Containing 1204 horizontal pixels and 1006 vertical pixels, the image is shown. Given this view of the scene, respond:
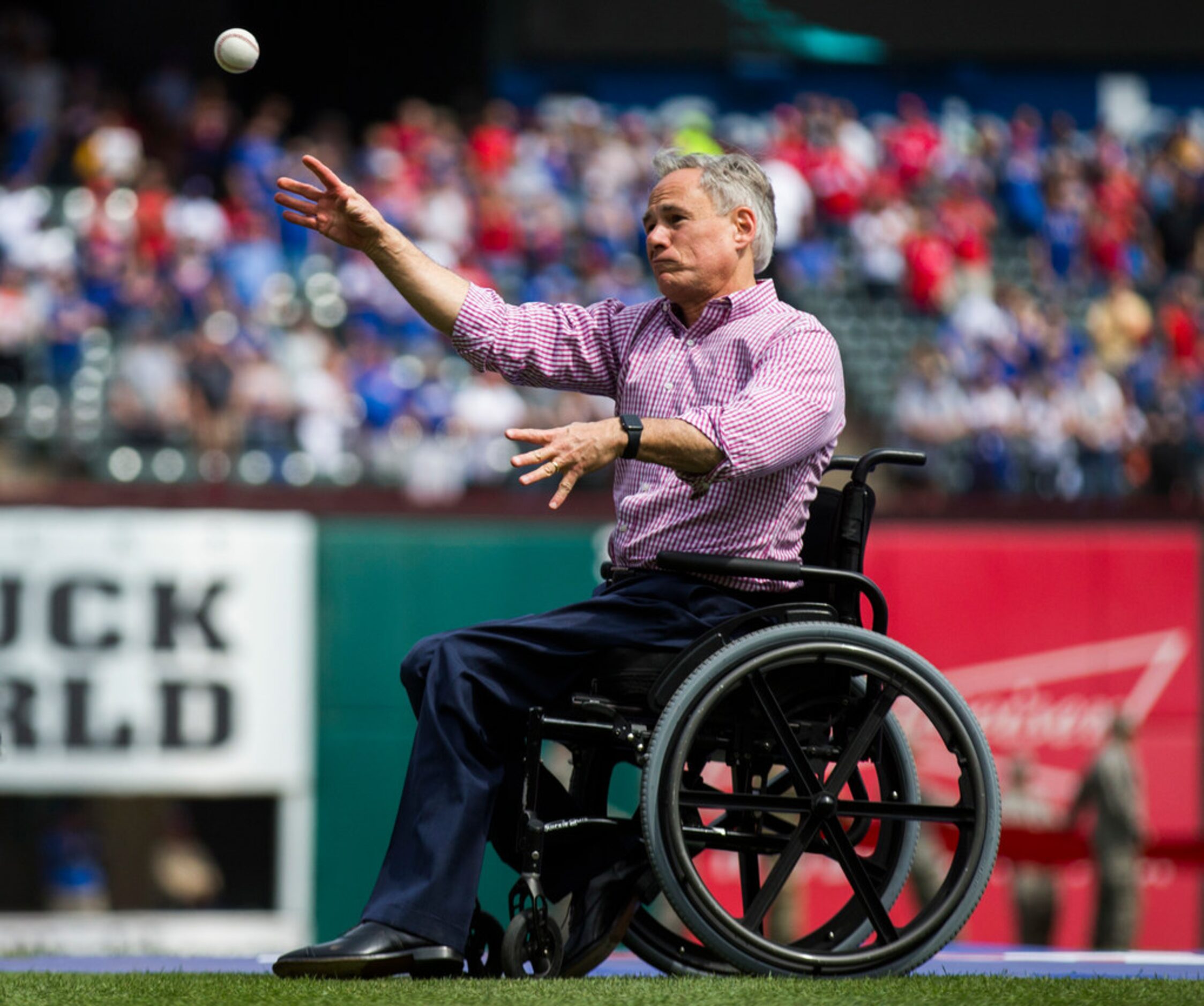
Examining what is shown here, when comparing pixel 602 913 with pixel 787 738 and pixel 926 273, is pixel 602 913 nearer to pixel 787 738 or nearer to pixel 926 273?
pixel 787 738

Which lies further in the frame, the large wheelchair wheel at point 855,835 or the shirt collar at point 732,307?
Result: the shirt collar at point 732,307

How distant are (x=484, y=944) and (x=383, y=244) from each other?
1.40m

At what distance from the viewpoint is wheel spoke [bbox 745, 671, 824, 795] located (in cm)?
329

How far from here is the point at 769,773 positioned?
3.46 meters

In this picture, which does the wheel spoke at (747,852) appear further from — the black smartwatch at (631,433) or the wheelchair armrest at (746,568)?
the black smartwatch at (631,433)

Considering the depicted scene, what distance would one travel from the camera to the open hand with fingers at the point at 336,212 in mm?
3656

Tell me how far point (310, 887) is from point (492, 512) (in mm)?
2109

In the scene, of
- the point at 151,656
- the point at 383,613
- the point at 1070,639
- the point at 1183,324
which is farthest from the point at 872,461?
the point at 1183,324

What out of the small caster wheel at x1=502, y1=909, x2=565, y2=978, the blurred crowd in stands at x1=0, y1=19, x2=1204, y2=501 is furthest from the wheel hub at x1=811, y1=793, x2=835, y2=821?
the blurred crowd in stands at x1=0, y1=19, x2=1204, y2=501

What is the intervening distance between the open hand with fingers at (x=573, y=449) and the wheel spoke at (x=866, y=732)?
2.32 ft

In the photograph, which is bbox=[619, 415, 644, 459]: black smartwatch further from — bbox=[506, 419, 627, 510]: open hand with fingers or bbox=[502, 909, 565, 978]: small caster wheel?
bbox=[502, 909, 565, 978]: small caster wheel

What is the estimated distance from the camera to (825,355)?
3.50 m

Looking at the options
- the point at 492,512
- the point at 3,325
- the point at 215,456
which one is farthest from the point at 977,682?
the point at 3,325

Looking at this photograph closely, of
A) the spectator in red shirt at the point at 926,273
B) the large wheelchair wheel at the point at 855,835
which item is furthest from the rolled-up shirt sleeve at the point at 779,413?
the spectator in red shirt at the point at 926,273
